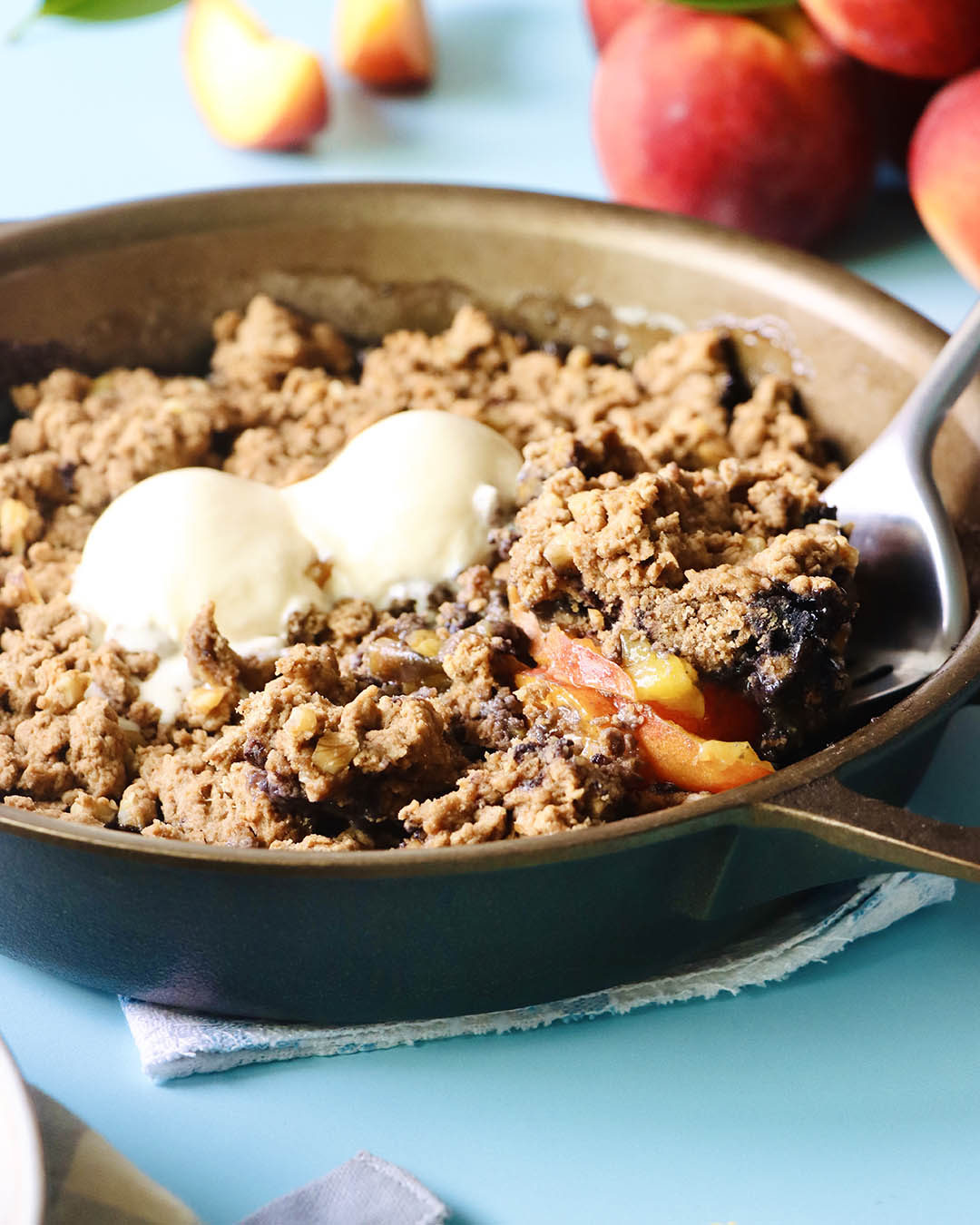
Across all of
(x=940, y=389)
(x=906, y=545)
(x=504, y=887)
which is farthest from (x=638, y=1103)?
(x=940, y=389)

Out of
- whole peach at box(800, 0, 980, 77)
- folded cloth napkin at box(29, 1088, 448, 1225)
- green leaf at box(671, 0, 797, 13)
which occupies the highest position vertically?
green leaf at box(671, 0, 797, 13)

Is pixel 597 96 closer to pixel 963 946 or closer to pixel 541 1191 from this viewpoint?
pixel 963 946

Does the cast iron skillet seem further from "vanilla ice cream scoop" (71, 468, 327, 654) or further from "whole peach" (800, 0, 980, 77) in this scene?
"whole peach" (800, 0, 980, 77)

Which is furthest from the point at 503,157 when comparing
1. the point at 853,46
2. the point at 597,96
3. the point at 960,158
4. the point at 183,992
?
the point at 183,992

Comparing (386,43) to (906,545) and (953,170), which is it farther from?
(906,545)

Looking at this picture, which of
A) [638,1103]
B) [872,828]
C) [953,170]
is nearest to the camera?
[872,828]

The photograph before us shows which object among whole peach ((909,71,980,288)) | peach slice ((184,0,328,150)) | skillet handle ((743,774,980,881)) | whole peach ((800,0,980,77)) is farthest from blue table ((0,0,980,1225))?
peach slice ((184,0,328,150))
